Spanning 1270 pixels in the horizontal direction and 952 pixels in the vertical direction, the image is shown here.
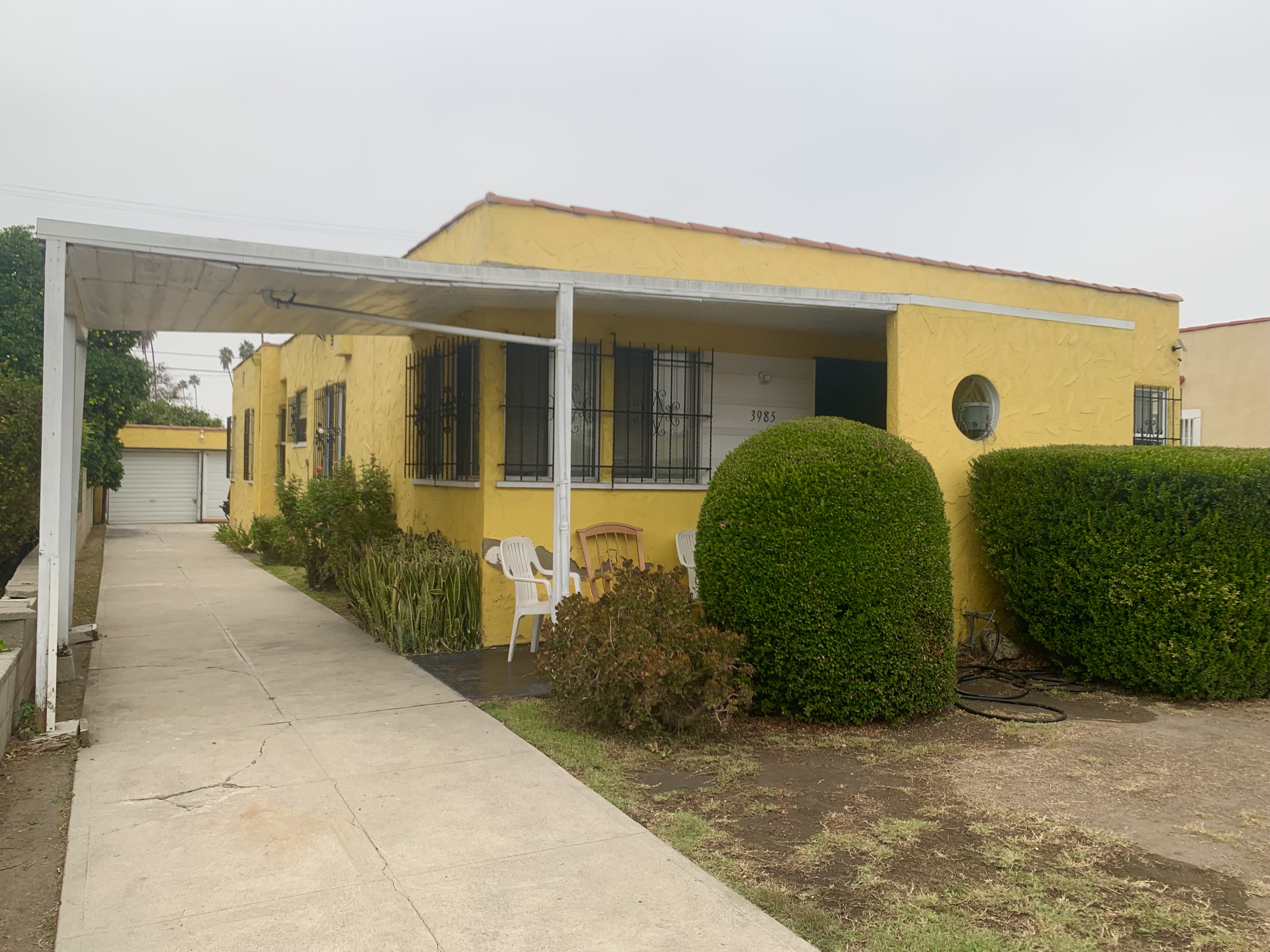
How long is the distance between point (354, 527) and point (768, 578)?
19.8 feet

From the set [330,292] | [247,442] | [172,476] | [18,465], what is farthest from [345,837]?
[172,476]

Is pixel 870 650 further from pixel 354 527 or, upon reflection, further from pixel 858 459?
pixel 354 527

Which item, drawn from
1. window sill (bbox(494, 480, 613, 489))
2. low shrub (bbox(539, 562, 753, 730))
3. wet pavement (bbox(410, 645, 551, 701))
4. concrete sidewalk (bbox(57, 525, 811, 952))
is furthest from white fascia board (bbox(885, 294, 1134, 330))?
concrete sidewalk (bbox(57, 525, 811, 952))

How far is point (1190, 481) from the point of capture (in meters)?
6.47

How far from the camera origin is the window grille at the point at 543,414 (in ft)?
27.3

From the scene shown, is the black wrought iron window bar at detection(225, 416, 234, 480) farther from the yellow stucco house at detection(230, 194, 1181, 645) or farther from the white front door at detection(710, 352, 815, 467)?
the white front door at detection(710, 352, 815, 467)

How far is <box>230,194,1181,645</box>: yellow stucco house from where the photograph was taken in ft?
25.6

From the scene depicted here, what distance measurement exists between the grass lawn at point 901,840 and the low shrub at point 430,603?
2126 mm

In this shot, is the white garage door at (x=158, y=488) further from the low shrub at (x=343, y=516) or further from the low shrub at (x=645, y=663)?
the low shrub at (x=645, y=663)

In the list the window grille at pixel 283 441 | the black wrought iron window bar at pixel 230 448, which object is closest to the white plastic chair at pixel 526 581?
the window grille at pixel 283 441

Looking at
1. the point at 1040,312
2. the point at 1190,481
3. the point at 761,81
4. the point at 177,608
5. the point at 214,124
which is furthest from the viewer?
the point at 214,124

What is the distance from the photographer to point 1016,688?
709 cm

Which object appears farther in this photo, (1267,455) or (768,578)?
(1267,455)

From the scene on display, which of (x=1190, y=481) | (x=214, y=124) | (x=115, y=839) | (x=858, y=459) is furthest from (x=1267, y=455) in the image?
(x=214, y=124)
